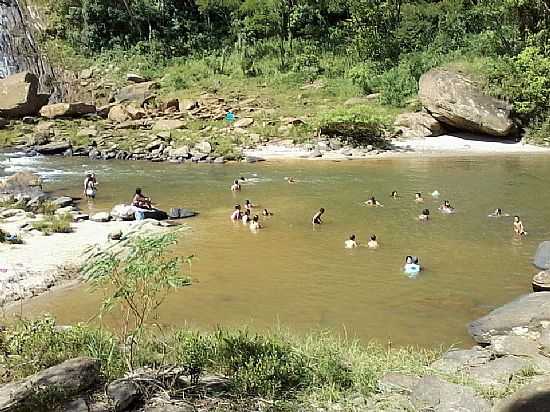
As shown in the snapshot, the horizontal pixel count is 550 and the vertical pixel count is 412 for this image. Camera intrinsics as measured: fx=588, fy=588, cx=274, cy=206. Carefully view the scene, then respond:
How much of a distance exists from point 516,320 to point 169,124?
29.1 metres

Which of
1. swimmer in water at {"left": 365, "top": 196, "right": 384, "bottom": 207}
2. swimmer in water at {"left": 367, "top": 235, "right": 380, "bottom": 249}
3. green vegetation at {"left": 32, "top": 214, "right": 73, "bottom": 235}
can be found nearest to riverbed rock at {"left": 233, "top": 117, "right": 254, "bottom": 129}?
swimmer in water at {"left": 365, "top": 196, "right": 384, "bottom": 207}

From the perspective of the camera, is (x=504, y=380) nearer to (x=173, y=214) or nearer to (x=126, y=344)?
(x=126, y=344)

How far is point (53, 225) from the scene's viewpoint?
1555 cm

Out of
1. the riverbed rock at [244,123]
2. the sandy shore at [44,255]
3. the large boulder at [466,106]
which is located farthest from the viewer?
the riverbed rock at [244,123]

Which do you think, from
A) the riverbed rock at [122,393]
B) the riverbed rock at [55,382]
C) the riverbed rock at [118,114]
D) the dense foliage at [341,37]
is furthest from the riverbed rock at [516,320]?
the riverbed rock at [118,114]

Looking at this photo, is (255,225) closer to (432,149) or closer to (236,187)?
(236,187)

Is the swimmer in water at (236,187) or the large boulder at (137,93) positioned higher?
the large boulder at (137,93)

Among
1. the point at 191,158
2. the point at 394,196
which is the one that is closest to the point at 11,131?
the point at 191,158

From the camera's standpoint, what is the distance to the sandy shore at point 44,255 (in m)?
11.3

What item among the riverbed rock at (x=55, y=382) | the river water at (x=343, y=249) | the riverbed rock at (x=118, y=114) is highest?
the riverbed rock at (x=118, y=114)

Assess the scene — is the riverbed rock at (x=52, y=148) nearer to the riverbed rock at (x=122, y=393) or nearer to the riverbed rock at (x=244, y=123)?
the riverbed rock at (x=244, y=123)

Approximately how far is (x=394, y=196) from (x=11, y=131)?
25339 mm

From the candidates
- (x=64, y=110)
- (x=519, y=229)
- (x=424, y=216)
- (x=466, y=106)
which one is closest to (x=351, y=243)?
(x=424, y=216)

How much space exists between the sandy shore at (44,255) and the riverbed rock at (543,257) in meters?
8.86
